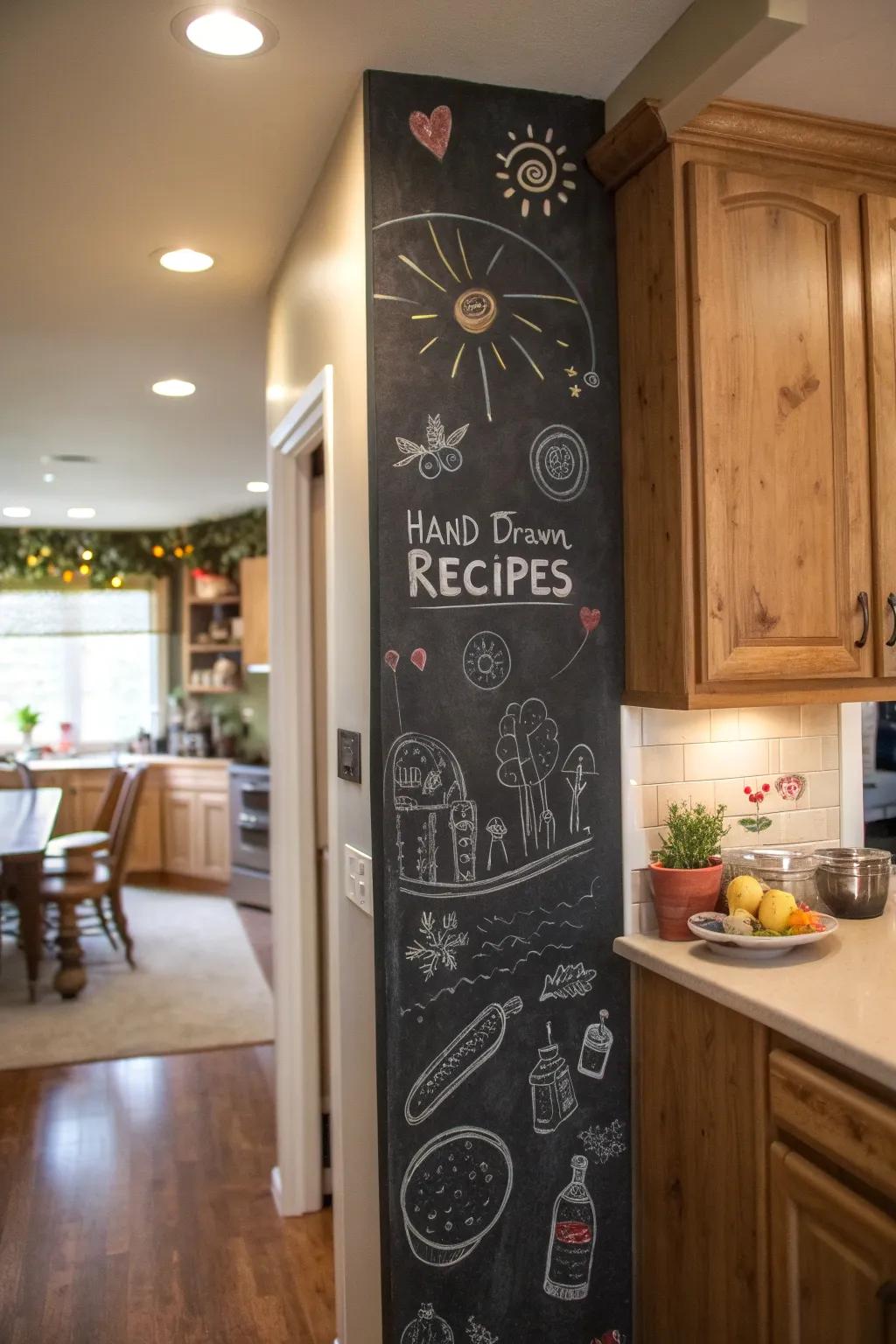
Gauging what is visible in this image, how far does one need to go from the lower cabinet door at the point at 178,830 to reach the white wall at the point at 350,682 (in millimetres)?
5601

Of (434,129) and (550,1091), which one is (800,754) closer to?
(550,1091)

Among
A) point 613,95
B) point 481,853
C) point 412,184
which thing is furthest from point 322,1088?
point 613,95

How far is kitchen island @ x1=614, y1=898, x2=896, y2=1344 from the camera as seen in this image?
1.64m

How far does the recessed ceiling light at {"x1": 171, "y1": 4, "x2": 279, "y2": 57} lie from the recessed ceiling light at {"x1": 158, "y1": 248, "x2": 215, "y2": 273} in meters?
1.00

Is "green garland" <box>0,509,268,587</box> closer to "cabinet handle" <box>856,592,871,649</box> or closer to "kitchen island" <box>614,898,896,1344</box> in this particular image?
"cabinet handle" <box>856,592,871,649</box>

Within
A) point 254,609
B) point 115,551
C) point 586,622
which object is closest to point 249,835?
point 254,609

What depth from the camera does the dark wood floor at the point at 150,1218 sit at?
2.65m

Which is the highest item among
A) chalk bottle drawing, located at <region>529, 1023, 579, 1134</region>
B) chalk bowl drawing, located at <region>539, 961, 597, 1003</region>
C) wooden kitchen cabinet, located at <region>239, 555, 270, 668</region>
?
wooden kitchen cabinet, located at <region>239, 555, 270, 668</region>

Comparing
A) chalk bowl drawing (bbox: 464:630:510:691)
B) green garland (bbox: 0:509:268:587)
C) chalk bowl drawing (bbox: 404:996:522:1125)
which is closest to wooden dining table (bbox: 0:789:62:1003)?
green garland (bbox: 0:509:268:587)

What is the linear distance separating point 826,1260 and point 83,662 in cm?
776

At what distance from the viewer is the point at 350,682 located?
229 centimetres

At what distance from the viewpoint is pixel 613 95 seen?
2209mm

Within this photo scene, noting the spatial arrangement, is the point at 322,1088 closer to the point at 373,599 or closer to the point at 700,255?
the point at 373,599

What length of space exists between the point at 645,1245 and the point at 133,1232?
1579mm
